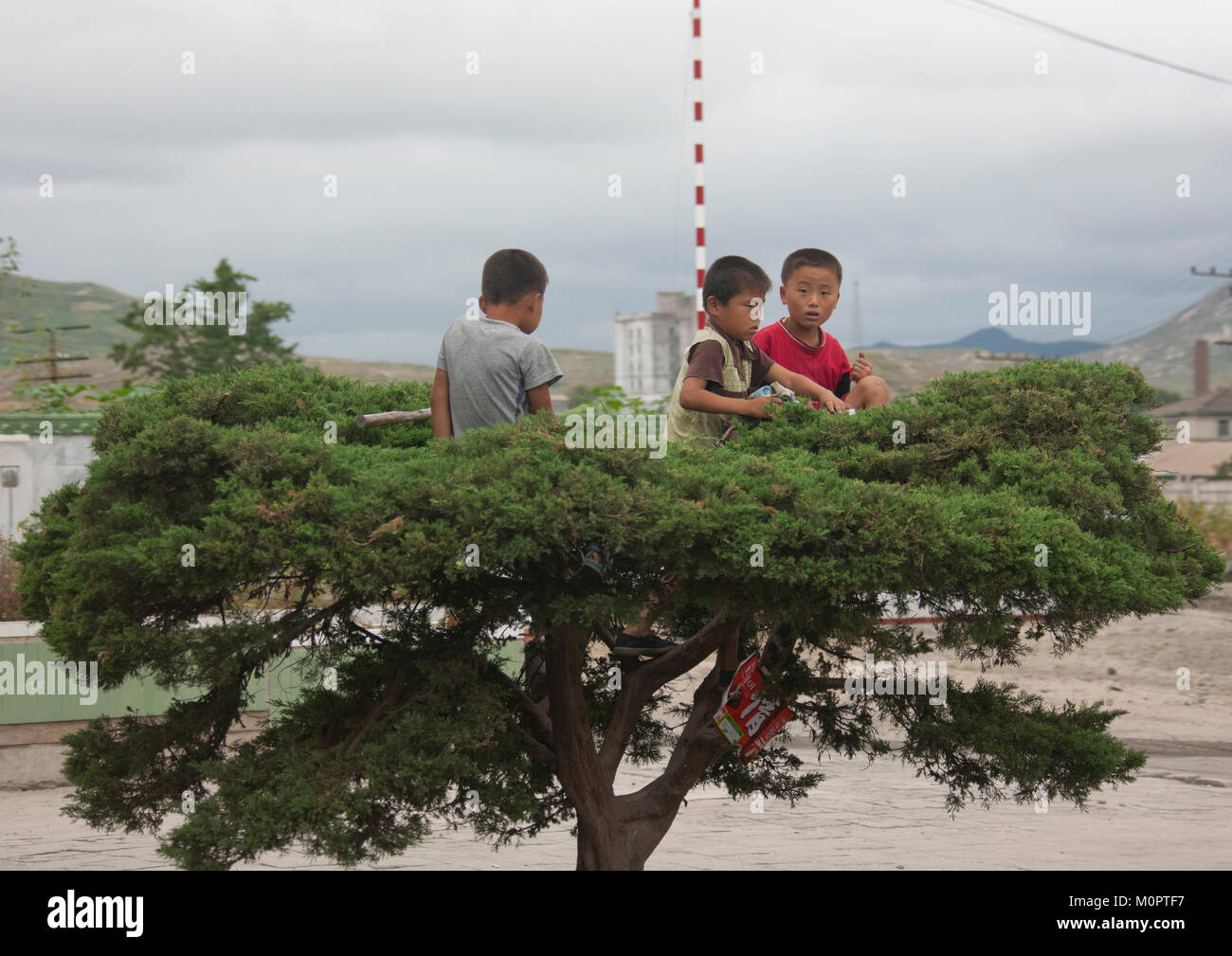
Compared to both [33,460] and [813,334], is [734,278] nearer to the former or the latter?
[813,334]

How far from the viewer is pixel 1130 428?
3887mm

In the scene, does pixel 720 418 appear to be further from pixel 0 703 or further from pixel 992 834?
pixel 0 703

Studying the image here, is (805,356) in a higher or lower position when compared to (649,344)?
lower

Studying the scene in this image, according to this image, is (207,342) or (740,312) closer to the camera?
(740,312)

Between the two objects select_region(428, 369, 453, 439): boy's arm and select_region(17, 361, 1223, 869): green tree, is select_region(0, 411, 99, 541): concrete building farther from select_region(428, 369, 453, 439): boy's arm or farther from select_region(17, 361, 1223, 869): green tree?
select_region(428, 369, 453, 439): boy's arm

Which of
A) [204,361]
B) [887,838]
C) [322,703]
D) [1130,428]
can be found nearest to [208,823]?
[322,703]

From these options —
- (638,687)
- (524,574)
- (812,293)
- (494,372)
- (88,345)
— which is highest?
(88,345)

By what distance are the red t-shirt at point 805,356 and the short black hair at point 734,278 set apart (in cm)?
56

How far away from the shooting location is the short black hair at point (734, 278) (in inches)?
172

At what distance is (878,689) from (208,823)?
2.35 metres

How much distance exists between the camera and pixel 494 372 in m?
3.94

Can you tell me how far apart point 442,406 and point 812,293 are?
1.59m

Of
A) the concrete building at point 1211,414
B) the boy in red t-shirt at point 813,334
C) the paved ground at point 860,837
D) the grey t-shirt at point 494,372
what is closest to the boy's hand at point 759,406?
the boy in red t-shirt at point 813,334

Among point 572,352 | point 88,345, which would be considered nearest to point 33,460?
point 88,345
